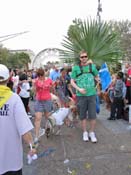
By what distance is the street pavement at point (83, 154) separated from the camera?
502 cm

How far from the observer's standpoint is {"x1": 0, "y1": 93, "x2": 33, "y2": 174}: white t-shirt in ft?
10.1

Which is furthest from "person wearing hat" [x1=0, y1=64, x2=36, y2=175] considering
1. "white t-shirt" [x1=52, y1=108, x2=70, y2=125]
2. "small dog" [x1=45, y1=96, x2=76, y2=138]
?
"white t-shirt" [x1=52, y1=108, x2=70, y2=125]

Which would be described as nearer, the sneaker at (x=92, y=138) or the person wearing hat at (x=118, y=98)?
the sneaker at (x=92, y=138)

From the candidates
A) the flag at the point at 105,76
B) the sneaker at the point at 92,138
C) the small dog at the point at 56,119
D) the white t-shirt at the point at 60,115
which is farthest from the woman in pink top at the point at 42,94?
the flag at the point at 105,76

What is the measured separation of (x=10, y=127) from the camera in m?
3.13

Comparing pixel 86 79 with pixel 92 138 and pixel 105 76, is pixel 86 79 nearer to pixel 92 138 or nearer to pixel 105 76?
pixel 92 138

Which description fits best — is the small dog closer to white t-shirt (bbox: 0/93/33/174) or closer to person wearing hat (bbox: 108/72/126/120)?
person wearing hat (bbox: 108/72/126/120)

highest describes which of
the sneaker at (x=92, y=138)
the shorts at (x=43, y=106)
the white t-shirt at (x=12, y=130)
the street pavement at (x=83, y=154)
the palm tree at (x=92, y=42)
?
the palm tree at (x=92, y=42)

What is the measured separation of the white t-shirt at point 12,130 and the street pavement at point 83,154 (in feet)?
6.23

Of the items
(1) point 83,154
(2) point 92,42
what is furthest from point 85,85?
(2) point 92,42

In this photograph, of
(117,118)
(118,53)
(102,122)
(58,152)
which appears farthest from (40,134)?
(118,53)

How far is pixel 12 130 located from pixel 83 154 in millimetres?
2868

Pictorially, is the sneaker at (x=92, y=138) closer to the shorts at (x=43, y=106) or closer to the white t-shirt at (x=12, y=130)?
the shorts at (x=43, y=106)

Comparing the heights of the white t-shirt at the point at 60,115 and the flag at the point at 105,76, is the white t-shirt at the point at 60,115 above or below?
below
